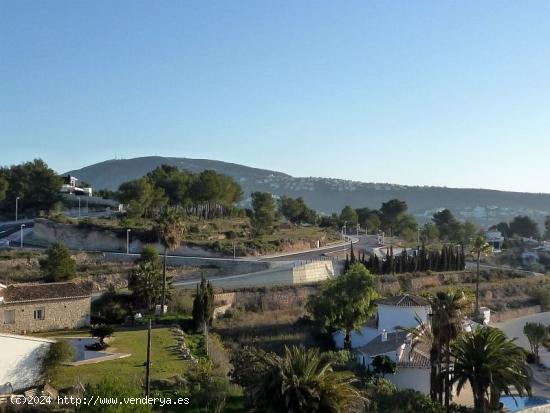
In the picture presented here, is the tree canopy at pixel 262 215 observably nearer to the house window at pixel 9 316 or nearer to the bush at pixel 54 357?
the house window at pixel 9 316

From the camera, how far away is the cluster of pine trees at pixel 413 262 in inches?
2238

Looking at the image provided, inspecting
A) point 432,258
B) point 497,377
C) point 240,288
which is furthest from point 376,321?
point 432,258

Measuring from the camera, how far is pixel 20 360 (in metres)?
20.9

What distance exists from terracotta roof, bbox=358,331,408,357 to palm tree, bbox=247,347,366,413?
12890mm

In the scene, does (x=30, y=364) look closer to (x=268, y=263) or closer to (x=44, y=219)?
(x=268, y=263)

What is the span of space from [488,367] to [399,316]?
478 inches

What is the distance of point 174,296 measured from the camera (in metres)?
38.4

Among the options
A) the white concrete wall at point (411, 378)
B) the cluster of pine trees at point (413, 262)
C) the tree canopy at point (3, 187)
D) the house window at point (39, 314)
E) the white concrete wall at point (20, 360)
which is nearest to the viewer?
the white concrete wall at point (20, 360)

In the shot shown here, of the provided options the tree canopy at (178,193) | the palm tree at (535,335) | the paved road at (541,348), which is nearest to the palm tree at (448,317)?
the paved road at (541,348)

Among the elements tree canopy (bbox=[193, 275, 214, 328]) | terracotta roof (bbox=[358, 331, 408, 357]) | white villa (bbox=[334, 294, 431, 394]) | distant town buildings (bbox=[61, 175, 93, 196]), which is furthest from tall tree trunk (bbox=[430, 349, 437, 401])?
distant town buildings (bbox=[61, 175, 93, 196])

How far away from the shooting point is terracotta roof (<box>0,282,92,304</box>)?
29.3 m

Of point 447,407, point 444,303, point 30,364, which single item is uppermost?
point 444,303

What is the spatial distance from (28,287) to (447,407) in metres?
20.3

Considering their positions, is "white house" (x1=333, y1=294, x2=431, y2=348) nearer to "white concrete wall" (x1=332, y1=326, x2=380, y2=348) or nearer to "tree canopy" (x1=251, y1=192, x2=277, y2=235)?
"white concrete wall" (x1=332, y1=326, x2=380, y2=348)
